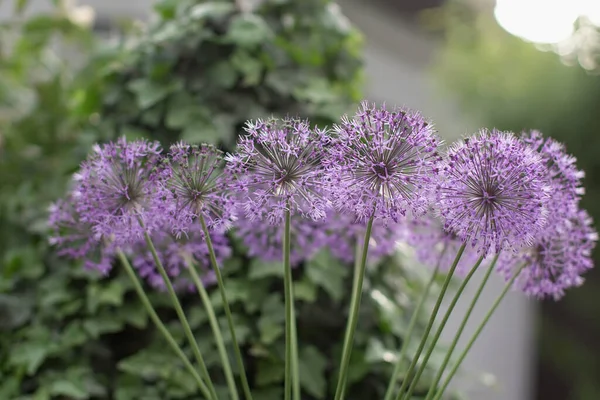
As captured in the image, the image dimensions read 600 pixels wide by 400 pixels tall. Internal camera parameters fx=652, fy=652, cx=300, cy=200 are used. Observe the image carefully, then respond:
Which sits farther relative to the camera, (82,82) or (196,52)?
(82,82)

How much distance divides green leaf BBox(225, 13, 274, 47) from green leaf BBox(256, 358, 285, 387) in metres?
0.68

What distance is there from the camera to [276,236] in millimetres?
906

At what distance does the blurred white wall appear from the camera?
4.00 m

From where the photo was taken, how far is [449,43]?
13.7 ft

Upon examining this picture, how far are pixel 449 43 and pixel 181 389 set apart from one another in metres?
3.48

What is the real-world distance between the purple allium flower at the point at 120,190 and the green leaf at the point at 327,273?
1.92ft

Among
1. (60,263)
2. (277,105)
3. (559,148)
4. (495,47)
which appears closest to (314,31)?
(277,105)

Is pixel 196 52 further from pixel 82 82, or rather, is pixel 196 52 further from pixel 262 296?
pixel 262 296

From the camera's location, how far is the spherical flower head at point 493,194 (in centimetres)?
62

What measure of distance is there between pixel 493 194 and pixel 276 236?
361 millimetres

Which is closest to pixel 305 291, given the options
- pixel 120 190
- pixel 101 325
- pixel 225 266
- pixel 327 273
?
pixel 327 273

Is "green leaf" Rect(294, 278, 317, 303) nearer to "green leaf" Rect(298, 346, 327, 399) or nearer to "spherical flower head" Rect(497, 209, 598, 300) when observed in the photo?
"green leaf" Rect(298, 346, 327, 399)

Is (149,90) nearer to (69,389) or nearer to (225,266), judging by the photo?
(225,266)

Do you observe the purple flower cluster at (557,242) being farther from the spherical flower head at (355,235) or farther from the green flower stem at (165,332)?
the green flower stem at (165,332)
